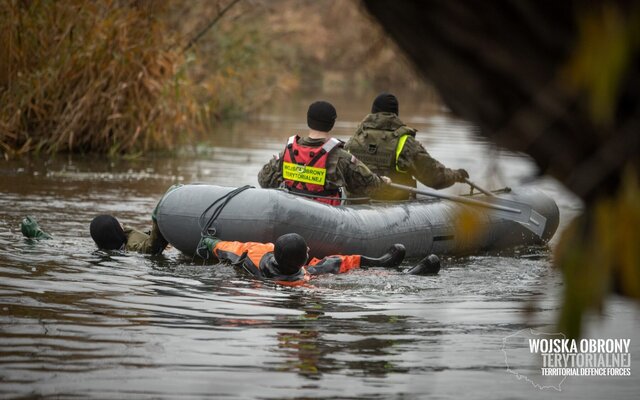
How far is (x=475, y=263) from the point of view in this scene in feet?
31.2

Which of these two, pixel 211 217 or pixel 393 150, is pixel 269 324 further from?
pixel 393 150

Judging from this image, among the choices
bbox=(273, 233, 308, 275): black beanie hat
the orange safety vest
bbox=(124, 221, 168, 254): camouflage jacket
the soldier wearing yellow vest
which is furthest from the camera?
the soldier wearing yellow vest

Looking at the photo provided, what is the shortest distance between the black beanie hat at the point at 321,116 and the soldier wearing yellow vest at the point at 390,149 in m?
1.15

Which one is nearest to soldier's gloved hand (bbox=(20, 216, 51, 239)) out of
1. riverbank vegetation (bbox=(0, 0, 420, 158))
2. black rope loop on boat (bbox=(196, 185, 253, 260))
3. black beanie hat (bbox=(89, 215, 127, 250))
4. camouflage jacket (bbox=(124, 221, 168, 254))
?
black beanie hat (bbox=(89, 215, 127, 250))

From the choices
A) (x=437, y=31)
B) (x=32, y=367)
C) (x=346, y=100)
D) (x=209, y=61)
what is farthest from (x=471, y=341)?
(x=346, y=100)

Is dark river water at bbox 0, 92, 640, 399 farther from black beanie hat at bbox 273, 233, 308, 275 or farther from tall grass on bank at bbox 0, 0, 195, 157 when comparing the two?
tall grass on bank at bbox 0, 0, 195, 157

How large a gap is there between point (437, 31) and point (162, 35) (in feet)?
46.0

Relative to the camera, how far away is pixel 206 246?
829cm

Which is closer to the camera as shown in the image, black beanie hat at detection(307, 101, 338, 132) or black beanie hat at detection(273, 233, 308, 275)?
black beanie hat at detection(273, 233, 308, 275)

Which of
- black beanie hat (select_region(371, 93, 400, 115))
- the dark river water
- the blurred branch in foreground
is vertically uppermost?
black beanie hat (select_region(371, 93, 400, 115))

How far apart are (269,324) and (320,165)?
2791mm

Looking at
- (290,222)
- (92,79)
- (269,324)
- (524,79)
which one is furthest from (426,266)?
(92,79)

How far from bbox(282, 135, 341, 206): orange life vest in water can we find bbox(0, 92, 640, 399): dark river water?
114 centimetres

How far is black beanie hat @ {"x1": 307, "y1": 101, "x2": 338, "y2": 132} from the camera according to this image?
878cm
